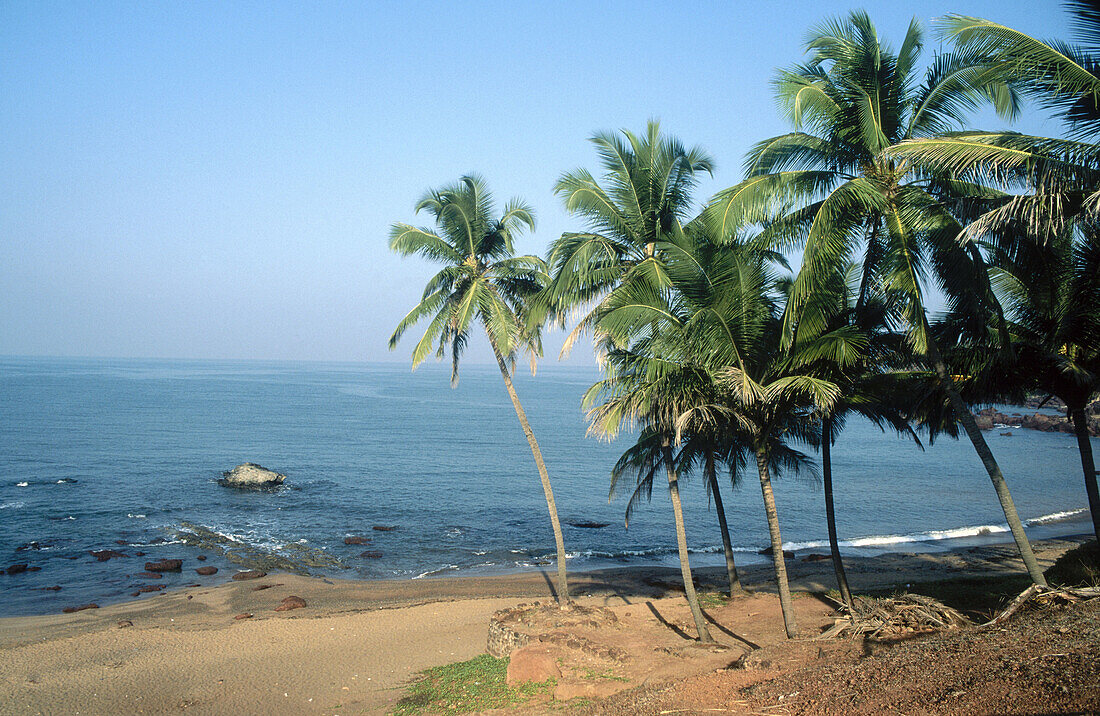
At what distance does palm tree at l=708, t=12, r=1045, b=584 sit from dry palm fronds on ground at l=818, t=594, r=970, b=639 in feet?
5.32

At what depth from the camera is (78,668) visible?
51.5 feet

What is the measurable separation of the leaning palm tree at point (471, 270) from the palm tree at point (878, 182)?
6268 millimetres

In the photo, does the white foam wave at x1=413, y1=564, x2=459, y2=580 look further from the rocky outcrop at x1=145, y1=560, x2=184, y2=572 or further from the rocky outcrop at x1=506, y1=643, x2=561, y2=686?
the rocky outcrop at x1=506, y1=643, x2=561, y2=686

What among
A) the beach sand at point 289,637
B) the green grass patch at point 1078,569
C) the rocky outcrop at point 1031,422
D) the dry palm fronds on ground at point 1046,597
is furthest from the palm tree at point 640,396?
the rocky outcrop at point 1031,422

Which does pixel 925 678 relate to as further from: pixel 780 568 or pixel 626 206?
pixel 626 206

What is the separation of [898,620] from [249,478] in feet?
140

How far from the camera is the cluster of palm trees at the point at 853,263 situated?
10.0 m

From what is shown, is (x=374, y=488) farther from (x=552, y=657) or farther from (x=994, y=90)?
(x=994, y=90)

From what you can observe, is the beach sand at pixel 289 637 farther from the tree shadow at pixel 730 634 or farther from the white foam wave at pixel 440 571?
the white foam wave at pixel 440 571

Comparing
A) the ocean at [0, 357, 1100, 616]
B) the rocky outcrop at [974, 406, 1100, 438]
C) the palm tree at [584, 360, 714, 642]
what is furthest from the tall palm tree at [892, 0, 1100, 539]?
the rocky outcrop at [974, 406, 1100, 438]

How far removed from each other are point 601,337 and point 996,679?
26.5 ft

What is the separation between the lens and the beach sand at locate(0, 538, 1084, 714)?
45.4ft

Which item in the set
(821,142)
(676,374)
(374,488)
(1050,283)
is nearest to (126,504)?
(374,488)

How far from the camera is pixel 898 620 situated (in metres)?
10.8
